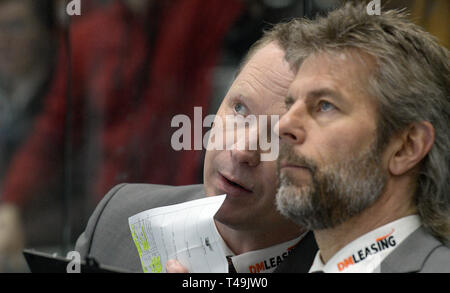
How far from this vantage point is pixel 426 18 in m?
2.78

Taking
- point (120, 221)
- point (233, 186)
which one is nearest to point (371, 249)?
point (233, 186)

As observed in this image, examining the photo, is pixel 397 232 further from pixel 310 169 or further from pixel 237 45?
pixel 237 45

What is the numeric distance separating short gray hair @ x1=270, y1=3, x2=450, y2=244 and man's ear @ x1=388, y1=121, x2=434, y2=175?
2 centimetres

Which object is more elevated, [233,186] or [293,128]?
[293,128]

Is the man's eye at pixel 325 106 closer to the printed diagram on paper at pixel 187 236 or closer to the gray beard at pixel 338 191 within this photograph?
the gray beard at pixel 338 191

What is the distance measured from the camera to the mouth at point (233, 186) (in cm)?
216

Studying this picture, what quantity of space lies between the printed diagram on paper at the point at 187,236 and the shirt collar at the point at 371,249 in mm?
309

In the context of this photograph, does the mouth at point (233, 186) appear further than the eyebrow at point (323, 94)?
Yes

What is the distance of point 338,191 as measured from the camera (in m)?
1.87

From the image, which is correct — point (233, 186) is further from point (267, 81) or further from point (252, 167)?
point (267, 81)

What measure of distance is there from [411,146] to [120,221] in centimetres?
116

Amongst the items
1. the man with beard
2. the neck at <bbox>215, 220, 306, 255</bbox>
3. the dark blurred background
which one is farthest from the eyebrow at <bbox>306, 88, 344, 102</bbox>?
the dark blurred background

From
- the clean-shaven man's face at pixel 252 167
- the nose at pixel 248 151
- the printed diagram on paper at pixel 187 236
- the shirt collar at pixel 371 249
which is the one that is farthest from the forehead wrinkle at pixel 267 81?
the shirt collar at pixel 371 249
